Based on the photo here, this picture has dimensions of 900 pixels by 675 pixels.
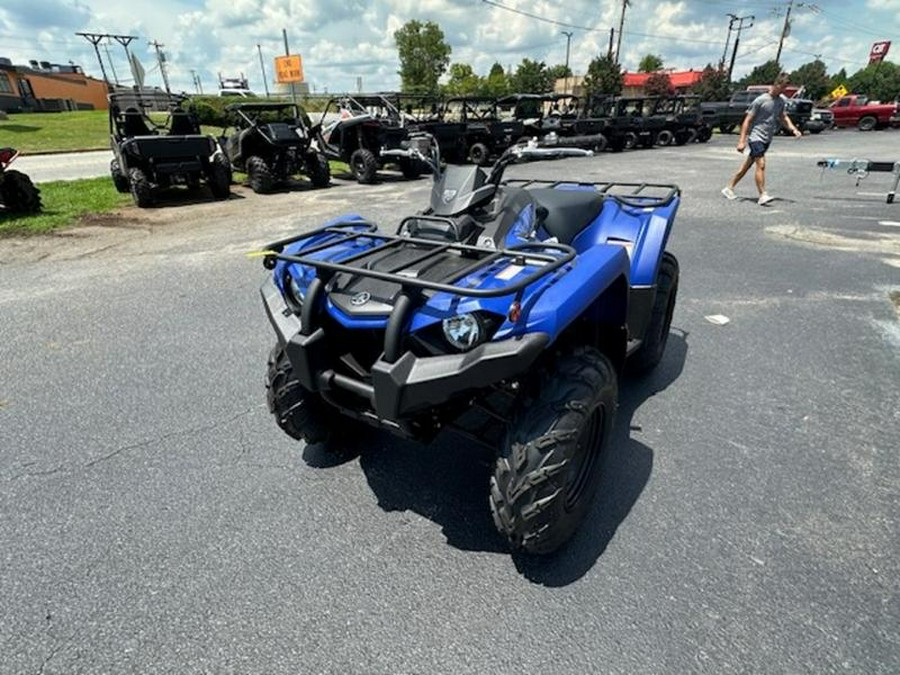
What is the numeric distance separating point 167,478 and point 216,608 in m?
0.88

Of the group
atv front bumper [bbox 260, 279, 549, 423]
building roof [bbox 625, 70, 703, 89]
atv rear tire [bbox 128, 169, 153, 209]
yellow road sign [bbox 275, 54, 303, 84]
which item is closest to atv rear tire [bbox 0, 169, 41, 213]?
atv rear tire [bbox 128, 169, 153, 209]

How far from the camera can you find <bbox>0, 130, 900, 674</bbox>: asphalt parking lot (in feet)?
5.60

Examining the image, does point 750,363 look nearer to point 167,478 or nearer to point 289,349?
point 289,349

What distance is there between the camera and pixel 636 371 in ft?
10.9

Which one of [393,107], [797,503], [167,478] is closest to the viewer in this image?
[797,503]

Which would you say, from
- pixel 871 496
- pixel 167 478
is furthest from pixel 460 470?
pixel 871 496

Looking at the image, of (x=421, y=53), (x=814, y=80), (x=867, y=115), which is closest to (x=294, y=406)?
(x=867, y=115)

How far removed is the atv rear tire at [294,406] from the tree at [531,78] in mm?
64508

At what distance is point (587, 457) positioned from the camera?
7.09ft

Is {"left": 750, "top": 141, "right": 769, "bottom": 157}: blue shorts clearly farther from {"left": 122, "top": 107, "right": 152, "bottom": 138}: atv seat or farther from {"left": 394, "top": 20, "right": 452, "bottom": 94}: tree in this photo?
{"left": 394, "top": 20, "right": 452, "bottom": 94}: tree

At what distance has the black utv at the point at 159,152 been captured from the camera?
9.03 meters

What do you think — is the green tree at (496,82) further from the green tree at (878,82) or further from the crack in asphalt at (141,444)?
the crack in asphalt at (141,444)

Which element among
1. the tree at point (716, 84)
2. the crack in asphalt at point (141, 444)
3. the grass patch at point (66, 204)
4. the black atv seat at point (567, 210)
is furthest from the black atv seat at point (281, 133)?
the tree at point (716, 84)

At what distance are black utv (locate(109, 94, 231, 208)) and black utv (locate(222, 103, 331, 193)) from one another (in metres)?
0.71
